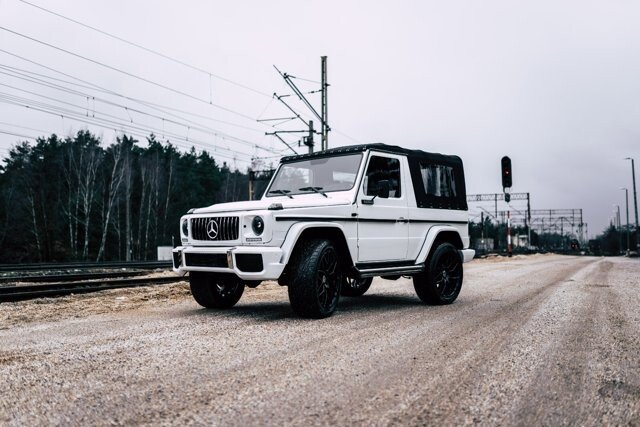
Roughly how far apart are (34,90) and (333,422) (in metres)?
21.2

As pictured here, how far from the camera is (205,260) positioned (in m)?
6.34

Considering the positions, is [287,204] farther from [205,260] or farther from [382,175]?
[382,175]

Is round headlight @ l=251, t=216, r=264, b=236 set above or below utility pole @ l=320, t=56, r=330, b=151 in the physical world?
below

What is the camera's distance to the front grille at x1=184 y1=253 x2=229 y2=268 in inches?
241

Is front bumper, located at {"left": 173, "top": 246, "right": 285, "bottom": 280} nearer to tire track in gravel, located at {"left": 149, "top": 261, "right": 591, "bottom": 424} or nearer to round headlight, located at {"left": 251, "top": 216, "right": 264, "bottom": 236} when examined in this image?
round headlight, located at {"left": 251, "top": 216, "right": 264, "bottom": 236}

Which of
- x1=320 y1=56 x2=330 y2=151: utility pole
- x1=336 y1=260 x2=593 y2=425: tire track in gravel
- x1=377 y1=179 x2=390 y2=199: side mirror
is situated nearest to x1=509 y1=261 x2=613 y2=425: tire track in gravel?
x1=336 y1=260 x2=593 y2=425: tire track in gravel

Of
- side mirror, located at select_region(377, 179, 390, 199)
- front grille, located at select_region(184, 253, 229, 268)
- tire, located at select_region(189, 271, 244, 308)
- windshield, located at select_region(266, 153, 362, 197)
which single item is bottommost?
tire, located at select_region(189, 271, 244, 308)

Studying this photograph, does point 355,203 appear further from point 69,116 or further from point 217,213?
point 69,116

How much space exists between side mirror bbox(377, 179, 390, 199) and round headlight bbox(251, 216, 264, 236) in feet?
5.75

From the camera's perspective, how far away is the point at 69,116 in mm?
23391

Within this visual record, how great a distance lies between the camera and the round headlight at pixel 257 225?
5906 mm

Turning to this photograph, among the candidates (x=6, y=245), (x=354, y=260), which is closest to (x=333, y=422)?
(x=354, y=260)

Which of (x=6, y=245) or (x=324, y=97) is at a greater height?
(x=324, y=97)

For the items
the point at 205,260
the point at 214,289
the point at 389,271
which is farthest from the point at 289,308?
the point at 205,260
